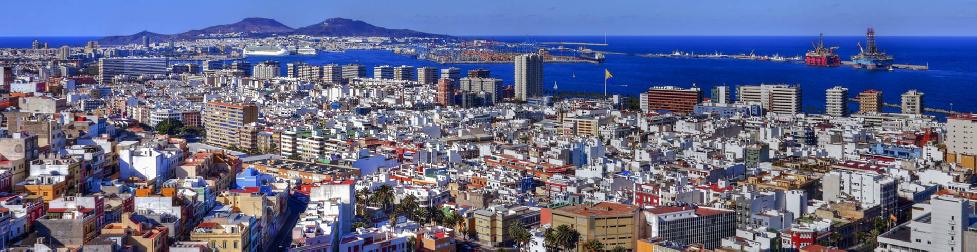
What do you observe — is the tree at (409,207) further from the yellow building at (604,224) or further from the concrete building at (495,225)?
the yellow building at (604,224)

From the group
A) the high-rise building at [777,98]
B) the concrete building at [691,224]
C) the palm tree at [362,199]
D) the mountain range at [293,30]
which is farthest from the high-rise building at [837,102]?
the mountain range at [293,30]

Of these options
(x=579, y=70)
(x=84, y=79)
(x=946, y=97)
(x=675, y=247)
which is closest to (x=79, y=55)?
(x=84, y=79)

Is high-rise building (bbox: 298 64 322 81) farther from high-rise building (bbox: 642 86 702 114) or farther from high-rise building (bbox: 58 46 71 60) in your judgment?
high-rise building (bbox: 642 86 702 114)

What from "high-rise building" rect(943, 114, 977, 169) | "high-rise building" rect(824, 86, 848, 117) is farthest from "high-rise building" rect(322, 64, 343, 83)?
→ "high-rise building" rect(943, 114, 977, 169)

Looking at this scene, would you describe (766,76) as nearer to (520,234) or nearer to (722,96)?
(722,96)

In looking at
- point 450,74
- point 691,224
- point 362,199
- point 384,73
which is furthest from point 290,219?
point 384,73

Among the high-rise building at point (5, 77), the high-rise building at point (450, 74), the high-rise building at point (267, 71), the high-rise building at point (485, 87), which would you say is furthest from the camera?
the high-rise building at point (267, 71)
